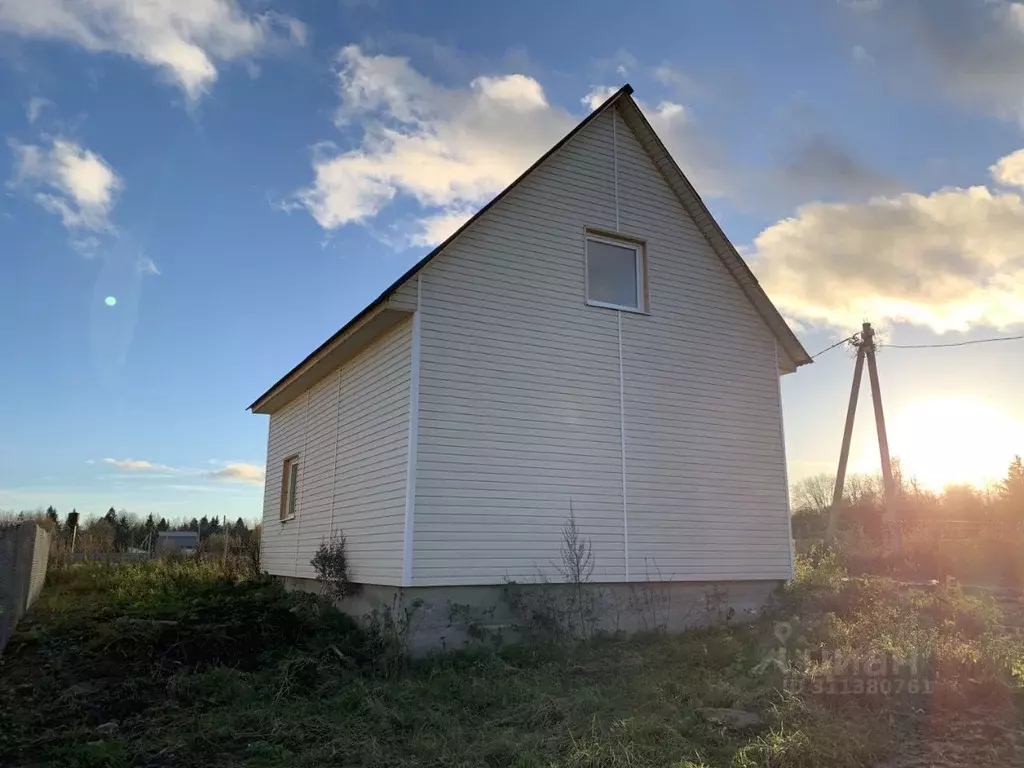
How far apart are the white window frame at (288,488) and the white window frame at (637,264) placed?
751 cm

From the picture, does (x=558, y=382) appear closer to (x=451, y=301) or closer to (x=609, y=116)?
(x=451, y=301)

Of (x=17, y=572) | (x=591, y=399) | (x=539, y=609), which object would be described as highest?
(x=591, y=399)

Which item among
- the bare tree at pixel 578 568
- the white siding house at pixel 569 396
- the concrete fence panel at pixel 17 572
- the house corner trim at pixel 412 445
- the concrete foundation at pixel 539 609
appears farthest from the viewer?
the bare tree at pixel 578 568

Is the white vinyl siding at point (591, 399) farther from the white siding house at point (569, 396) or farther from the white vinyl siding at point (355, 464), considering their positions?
the white vinyl siding at point (355, 464)

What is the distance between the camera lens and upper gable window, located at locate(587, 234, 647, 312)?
11609 mm

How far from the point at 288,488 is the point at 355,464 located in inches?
194

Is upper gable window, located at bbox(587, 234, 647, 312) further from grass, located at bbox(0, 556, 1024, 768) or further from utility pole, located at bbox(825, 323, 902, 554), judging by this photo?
utility pole, located at bbox(825, 323, 902, 554)

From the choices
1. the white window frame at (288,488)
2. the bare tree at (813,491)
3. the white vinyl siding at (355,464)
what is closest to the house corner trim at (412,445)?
the white vinyl siding at (355,464)

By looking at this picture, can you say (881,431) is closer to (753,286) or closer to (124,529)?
(753,286)

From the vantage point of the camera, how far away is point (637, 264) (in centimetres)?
1214

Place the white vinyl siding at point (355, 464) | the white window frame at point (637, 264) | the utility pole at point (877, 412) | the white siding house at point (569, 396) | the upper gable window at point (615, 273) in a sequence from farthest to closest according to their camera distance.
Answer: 1. the utility pole at point (877, 412)
2. the upper gable window at point (615, 273)
3. the white window frame at point (637, 264)
4. the white vinyl siding at point (355, 464)
5. the white siding house at point (569, 396)

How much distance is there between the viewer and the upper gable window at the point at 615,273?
457 inches

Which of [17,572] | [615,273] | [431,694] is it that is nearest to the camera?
[431,694]

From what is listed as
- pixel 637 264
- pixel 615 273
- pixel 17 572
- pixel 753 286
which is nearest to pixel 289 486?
pixel 17 572
